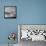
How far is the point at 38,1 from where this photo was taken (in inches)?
141

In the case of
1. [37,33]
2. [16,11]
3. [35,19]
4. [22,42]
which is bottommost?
[22,42]

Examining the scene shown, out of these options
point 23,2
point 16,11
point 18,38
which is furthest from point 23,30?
point 23,2

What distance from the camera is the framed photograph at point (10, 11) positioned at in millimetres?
3549

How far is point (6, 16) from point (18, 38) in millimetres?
701

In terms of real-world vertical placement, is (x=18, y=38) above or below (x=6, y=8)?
below

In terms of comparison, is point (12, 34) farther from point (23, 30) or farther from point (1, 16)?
point (1, 16)

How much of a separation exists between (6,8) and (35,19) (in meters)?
0.87

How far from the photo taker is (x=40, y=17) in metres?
3.58

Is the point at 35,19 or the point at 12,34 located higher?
the point at 35,19

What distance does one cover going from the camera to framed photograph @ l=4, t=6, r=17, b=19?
3549 millimetres

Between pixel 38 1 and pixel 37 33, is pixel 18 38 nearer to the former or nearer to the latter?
pixel 37 33

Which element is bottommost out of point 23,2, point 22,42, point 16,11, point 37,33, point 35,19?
point 22,42

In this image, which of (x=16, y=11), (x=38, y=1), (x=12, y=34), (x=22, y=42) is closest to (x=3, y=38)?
(x=12, y=34)

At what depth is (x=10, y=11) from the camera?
3.55m
